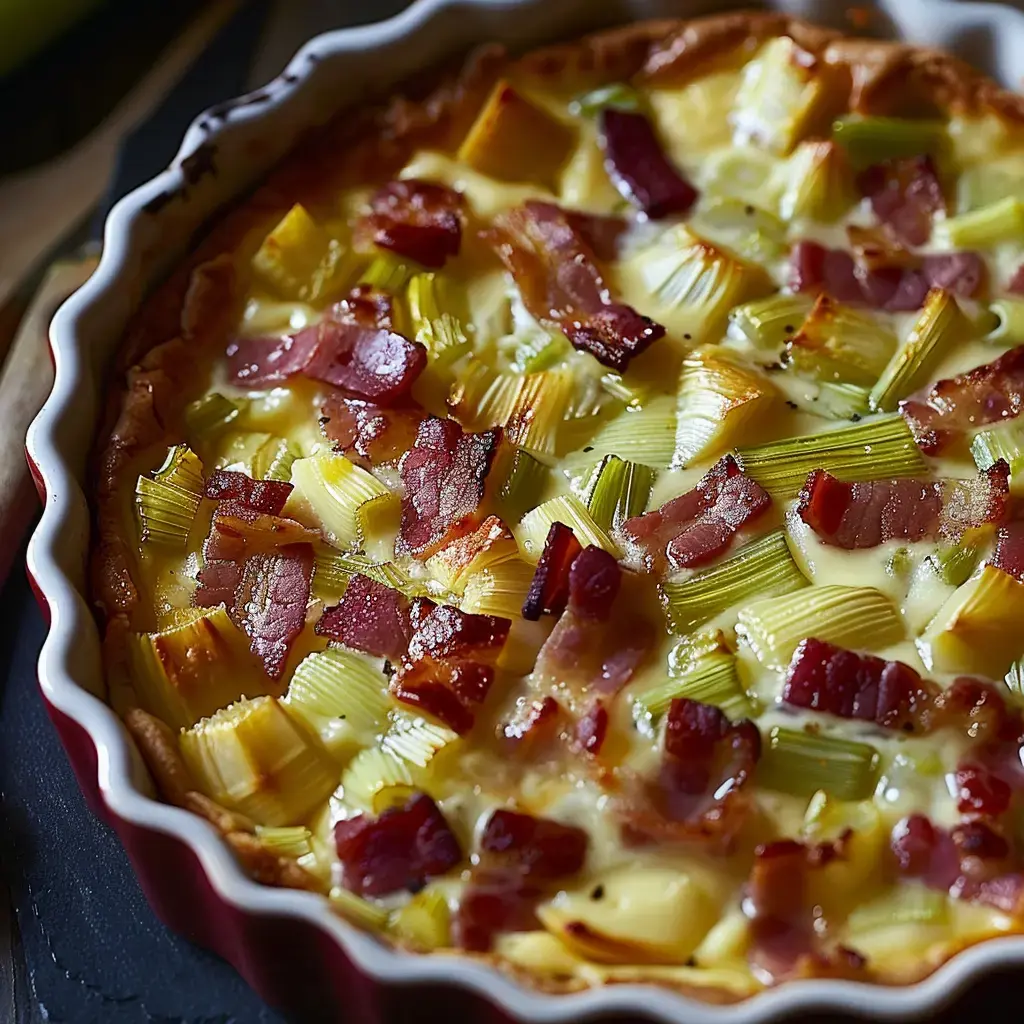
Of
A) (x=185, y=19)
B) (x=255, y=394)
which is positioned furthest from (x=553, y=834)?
(x=185, y=19)

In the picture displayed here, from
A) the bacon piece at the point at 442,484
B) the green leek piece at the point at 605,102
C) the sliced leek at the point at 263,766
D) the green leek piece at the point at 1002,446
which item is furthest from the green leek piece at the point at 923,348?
the sliced leek at the point at 263,766

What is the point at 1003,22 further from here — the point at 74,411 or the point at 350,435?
the point at 74,411

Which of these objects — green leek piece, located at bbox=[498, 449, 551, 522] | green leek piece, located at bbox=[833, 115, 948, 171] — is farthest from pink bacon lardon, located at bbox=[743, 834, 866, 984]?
green leek piece, located at bbox=[833, 115, 948, 171]

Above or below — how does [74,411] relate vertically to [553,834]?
above

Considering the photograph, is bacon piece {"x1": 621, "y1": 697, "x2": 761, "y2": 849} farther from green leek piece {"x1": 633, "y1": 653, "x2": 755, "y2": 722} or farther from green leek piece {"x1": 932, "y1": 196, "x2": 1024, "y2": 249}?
green leek piece {"x1": 932, "y1": 196, "x2": 1024, "y2": 249}

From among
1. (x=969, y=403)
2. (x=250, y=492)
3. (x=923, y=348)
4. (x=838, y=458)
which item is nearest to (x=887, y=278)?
(x=923, y=348)

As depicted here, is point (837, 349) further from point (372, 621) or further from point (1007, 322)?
point (372, 621)
